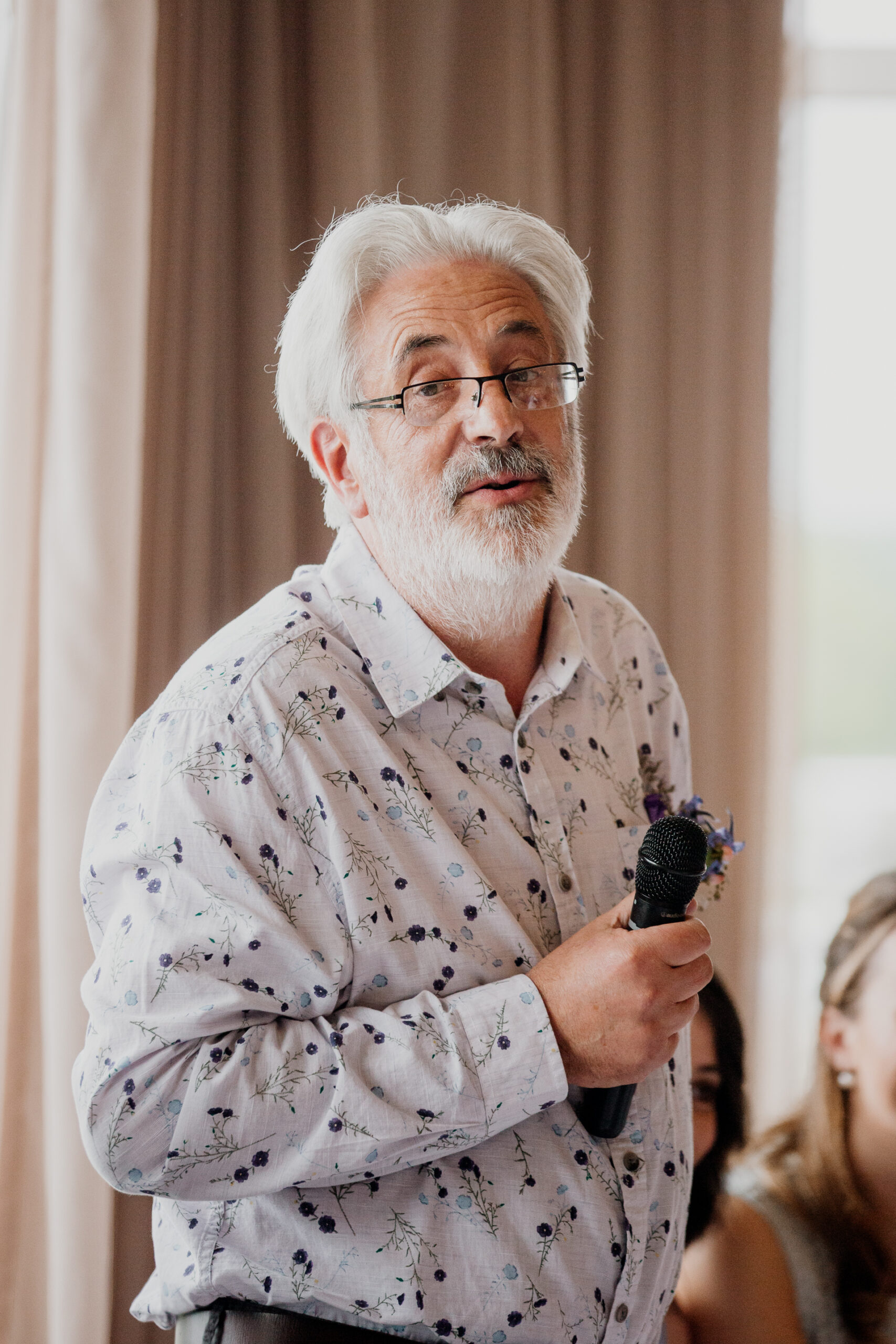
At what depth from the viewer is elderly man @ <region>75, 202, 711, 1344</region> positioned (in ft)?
3.15

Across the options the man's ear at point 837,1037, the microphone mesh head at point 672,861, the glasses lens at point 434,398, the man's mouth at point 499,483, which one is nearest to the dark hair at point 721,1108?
the man's ear at point 837,1037

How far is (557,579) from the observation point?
1405 millimetres

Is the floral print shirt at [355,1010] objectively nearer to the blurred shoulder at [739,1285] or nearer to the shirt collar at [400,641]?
the shirt collar at [400,641]

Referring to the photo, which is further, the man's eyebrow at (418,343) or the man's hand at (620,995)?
the man's eyebrow at (418,343)

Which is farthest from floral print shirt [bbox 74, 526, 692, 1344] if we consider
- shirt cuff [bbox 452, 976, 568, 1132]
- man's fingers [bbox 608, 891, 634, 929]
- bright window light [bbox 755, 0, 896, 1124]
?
bright window light [bbox 755, 0, 896, 1124]

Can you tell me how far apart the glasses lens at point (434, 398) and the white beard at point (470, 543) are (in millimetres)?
59

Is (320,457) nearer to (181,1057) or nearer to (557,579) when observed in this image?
(557,579)

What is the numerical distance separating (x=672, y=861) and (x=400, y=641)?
0.40 m

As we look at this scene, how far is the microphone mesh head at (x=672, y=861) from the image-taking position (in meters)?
0.95

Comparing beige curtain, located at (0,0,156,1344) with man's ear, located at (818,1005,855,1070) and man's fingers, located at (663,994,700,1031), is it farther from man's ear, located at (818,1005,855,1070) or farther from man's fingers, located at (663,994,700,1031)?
man's ear, located at (818,1005,855,1070)

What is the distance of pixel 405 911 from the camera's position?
1064mm

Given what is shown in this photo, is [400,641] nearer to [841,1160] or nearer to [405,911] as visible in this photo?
[405,911]

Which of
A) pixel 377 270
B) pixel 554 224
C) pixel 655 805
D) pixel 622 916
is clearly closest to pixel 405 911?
pixel 622 916

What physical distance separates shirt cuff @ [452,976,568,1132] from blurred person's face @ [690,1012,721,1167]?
2.55 ft
